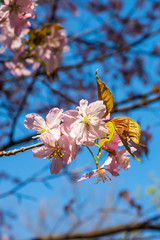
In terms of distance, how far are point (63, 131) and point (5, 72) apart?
11.5 feet

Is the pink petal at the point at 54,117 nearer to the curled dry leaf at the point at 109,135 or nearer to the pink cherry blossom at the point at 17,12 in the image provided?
the curled dry leaf at the point at 109,135

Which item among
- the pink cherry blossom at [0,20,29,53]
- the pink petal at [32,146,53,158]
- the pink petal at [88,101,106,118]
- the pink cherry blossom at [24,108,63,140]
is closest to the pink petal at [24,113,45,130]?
the pink cherry blossom at [24,108,63,140]

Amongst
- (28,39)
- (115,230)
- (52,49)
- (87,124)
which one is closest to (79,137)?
(87,124)

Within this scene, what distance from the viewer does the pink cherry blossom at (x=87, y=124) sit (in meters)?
0.87

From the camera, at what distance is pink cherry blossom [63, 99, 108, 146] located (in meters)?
0.87

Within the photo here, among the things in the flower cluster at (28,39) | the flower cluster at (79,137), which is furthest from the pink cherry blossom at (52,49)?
the flower cluster at (79,137)

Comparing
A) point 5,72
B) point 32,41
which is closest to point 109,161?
point 32,41

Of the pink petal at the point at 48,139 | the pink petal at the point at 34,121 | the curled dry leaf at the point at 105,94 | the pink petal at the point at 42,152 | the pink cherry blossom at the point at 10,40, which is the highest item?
the pink cherry blossom at the point at 10,40

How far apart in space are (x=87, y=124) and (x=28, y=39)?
2.97ft

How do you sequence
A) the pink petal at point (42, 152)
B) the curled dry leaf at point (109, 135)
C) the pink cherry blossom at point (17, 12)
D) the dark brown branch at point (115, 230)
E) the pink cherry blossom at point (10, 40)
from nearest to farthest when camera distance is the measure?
the curled dry leaf at point (109, 135), the pink petal at point (42, 152), the pink cherry blossom at point (17, 12), the pink cherry blossom at point (10, 40), the dark brown branch at point (115, 230)

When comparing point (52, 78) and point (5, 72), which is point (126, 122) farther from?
point (5, 72)

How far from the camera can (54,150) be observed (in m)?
0.97

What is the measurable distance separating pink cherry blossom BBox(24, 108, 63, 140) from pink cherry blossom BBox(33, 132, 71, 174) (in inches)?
1.0

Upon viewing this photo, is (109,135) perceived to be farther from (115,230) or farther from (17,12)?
(115,230)
